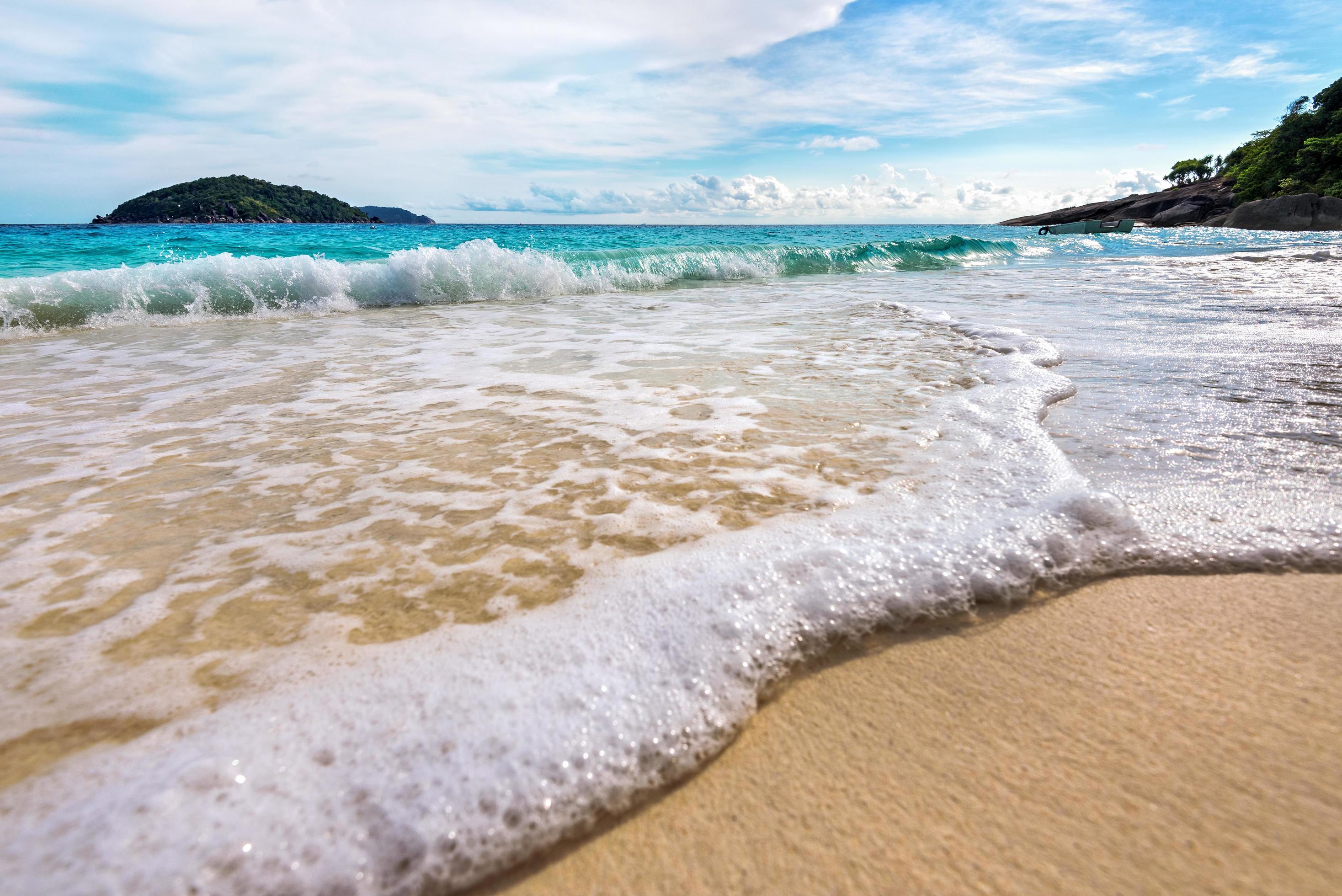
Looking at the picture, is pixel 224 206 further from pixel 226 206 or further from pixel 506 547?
pixel 506 547

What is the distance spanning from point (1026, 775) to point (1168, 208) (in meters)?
63.7

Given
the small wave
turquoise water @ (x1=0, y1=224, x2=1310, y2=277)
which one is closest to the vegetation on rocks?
turquoise water @ (x1=0, y1=224, x2=1310, y2=277)

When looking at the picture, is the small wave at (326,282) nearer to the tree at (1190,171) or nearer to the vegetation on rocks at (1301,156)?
the vegetation on rocks at (1301,156)

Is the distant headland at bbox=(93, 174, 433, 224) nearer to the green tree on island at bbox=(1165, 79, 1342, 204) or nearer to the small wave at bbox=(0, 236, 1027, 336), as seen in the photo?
the small wave at bbox=(0, 236, 1027, 336)

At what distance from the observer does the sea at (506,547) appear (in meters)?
1.10

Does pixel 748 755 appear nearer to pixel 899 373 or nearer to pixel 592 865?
pixel 592 865

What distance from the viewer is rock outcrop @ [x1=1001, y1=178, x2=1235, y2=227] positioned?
44094 millimetres

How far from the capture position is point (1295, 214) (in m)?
30.2

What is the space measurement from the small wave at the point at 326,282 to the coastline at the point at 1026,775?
8598mm

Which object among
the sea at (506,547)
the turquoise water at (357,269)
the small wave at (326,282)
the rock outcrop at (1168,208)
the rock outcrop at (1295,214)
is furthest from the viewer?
the rock outcrop at (1168,208)

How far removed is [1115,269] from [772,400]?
1209 cm

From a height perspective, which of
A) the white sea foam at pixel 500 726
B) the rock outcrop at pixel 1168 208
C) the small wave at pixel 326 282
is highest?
the rock outcrop at pixel 1168 208

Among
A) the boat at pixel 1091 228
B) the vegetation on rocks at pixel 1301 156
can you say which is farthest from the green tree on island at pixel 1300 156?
the boat at pixel 1091 228

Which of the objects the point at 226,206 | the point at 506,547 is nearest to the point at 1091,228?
the point at 506,547
